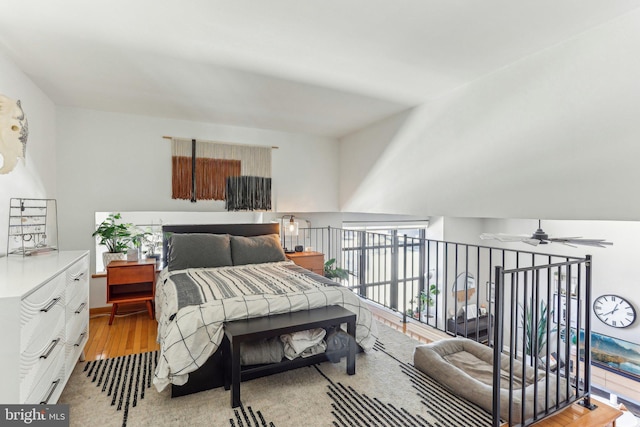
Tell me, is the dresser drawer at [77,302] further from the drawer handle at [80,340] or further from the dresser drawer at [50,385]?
the dresser drawer at [50,385]

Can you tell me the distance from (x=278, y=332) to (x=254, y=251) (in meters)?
1.76

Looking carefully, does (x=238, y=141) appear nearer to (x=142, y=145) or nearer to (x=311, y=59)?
(x=142, y=145)

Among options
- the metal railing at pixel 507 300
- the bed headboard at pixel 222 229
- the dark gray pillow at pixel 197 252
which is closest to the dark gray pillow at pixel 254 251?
the dark gray pillow at pixel 197 252

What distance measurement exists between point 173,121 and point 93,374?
2.97 meters

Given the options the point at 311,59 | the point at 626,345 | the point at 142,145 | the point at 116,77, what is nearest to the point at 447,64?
the point at 311,59

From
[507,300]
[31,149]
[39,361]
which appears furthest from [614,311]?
[31,149]

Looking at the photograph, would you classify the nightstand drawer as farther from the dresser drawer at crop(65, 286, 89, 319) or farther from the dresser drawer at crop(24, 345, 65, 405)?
the dresser drawer at crop(24, 345, 65, 405)

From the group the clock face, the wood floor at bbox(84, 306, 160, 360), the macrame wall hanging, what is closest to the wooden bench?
the wood floor at bbox(84, 306, 160, 360)

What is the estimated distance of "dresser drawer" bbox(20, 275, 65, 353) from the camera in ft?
4.74

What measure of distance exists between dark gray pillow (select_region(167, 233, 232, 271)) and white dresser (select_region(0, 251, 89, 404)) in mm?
1002

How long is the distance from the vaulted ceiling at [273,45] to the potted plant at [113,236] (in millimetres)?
1368

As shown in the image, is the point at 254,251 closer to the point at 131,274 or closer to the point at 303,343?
the point at 131,274

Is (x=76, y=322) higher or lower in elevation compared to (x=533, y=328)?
lower

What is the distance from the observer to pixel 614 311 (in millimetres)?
5312
